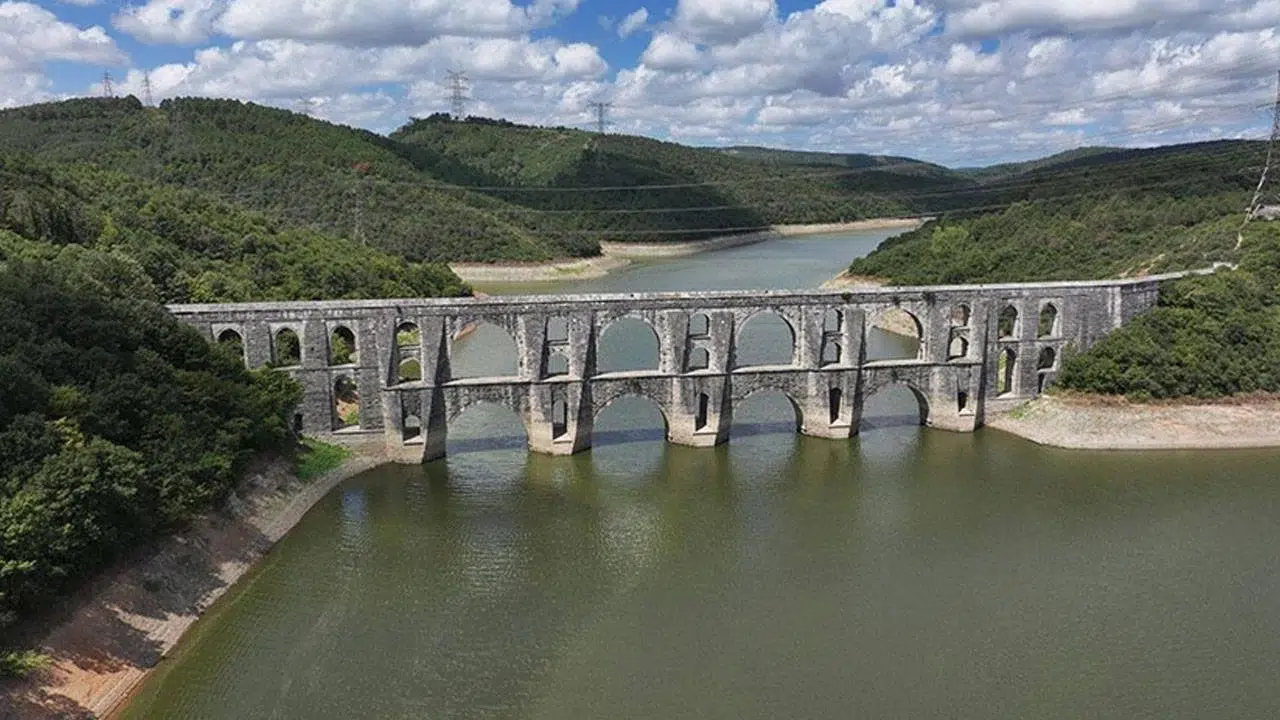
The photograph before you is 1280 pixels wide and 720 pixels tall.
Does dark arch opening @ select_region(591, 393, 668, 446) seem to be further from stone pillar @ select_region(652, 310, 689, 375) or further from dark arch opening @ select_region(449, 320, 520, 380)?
dark arch opening @ select_region(449, 320, 520, 380)

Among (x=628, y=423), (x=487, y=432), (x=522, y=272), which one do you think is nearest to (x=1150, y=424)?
(x=628, y=423)

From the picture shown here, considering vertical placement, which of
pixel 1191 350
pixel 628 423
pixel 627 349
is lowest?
pixel 628 423

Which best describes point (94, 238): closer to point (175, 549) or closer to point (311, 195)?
point (175, 549)

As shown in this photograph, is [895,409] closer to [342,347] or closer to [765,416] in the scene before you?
[765,416]

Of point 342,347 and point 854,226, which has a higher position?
point 854,226

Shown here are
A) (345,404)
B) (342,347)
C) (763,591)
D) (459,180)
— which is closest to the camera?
(763,591)

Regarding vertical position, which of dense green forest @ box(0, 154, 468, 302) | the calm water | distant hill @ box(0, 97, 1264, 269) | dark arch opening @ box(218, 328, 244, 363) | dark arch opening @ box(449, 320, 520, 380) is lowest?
the calm water

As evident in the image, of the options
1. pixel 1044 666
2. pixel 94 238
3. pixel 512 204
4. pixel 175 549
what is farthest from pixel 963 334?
pixel 512 204

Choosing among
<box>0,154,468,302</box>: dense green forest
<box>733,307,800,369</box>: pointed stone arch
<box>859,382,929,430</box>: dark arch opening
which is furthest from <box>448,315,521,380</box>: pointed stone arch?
<box>859,382,929,430</box>: dark arch opening
